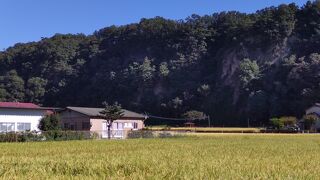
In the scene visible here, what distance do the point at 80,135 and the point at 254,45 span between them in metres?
78.8

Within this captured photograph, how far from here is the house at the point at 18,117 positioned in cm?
5243

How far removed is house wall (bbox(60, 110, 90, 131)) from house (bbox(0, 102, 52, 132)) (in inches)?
384

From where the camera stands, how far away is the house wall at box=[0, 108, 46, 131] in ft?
172

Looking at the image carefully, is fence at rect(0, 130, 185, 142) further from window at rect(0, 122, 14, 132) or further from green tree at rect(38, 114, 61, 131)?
window at rect(0, 122, 14, 132)

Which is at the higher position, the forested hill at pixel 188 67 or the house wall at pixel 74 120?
the forested hill at pixel 188 67

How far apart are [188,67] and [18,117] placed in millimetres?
75486

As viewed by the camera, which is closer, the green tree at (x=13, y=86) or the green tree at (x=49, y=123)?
the green tree at (x=49, y=123)

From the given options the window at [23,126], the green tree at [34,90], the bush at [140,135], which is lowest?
the bush at [140,135]

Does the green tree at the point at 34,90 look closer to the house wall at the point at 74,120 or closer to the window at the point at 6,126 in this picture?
the house wall at the point at 74,120

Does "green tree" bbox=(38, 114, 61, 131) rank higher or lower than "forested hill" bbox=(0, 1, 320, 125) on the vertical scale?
lower

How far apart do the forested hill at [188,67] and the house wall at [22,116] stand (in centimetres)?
5253

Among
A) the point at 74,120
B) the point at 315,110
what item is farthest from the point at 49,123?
A: the point at 315,110

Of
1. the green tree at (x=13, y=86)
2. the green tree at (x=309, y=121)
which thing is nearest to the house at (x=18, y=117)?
the green tree at (x=309, y=121)

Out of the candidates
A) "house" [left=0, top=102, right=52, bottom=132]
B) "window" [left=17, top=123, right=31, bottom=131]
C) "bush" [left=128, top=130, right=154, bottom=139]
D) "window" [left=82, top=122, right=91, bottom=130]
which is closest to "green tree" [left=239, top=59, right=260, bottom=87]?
"window" [left=82, top=122, right=91, bottom=130]
